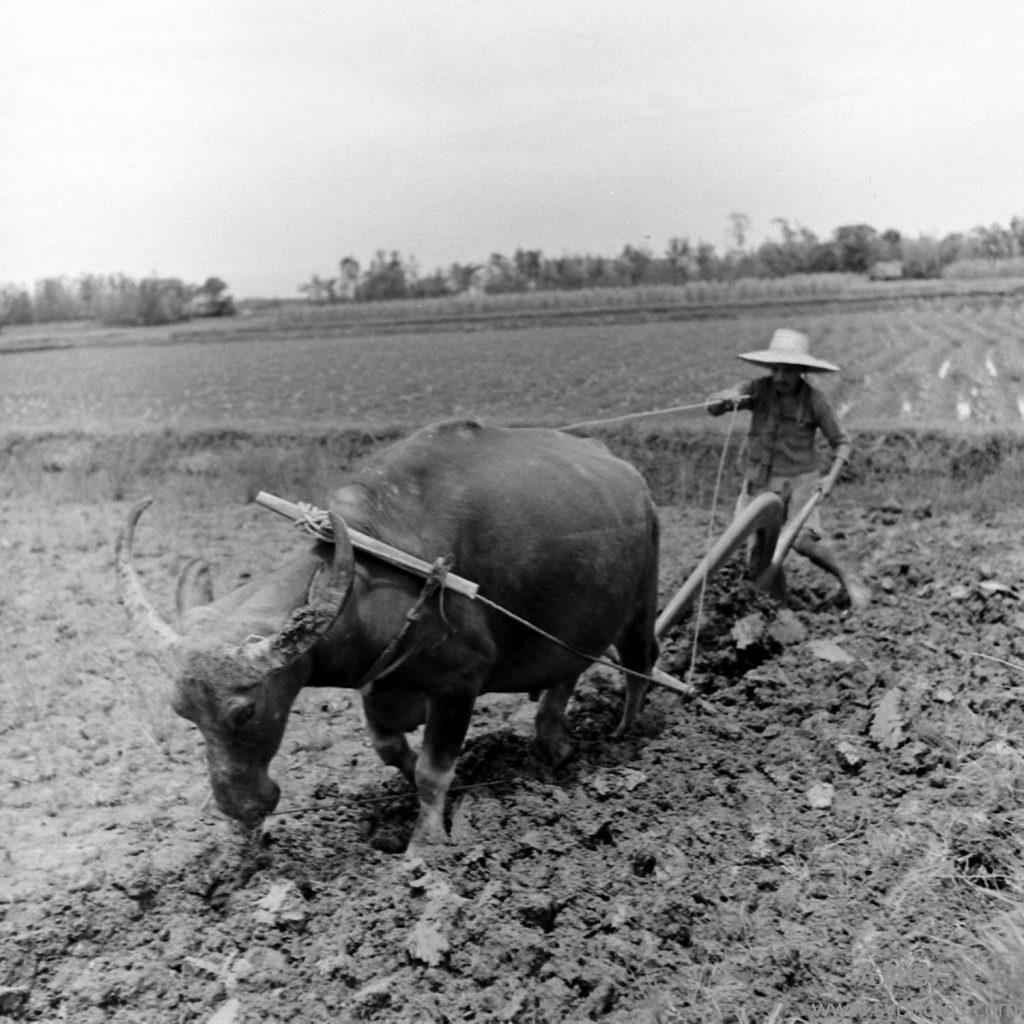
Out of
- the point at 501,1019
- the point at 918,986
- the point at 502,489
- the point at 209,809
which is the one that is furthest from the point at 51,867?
the point at 918,986

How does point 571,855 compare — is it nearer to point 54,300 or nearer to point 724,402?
point 724,402

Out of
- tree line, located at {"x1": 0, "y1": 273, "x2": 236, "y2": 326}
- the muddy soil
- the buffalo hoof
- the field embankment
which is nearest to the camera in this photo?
the muddy soil

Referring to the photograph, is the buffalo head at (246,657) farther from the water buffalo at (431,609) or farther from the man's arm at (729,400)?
the man's arm at (729,400)

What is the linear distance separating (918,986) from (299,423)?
1074cm

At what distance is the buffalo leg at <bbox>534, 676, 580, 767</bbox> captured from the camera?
4.60 meters

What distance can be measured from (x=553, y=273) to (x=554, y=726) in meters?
15.1

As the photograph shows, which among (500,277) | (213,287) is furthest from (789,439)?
(213,287)

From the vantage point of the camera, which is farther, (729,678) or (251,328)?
(251,328)

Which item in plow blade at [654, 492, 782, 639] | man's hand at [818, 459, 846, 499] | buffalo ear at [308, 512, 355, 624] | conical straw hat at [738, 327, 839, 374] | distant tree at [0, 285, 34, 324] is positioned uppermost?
distant tree at [0, 285, 34, 324]

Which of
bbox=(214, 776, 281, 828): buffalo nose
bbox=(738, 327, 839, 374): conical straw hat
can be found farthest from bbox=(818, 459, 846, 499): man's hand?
bbox=(214, 776, 281, 828): buffalo nose

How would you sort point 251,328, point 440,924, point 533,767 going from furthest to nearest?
point 251,328 → point 533,767 → point 440,924

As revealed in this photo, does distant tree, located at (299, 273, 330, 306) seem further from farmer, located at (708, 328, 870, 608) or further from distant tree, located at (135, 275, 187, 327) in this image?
farmer, located at (708, 328, 870, 608)

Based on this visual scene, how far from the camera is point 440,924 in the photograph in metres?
3.32

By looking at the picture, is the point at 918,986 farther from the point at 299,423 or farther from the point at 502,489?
the point at 299,423
